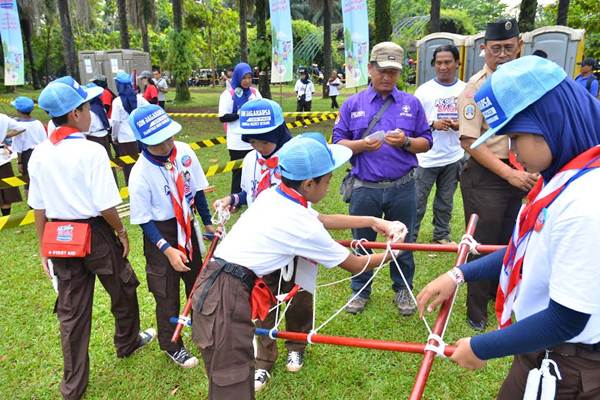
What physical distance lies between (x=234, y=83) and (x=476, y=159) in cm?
464

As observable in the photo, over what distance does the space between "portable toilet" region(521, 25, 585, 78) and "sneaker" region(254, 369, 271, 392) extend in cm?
1081

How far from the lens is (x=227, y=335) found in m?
2.28

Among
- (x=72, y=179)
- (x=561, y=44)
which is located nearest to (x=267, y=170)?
(x=72, y=179)

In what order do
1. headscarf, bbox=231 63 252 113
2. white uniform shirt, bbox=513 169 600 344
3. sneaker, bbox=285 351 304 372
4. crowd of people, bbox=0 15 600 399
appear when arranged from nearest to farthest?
white uniform shirt, bbox=513 169 600 344 → crowd of people, bbox=0 15 600 399 → sneaker, bbox=285 351 304 372 → headscarf, bbox=231 63 252 113

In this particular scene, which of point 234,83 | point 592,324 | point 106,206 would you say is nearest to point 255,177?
point 106,206

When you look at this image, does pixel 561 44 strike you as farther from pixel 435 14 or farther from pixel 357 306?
pixel 357 306

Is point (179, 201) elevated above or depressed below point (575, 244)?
below

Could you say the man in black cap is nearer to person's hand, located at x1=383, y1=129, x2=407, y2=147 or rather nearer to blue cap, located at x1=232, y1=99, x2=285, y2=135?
person's hand, located at x1=383, y1=129, x2=407, y2=147

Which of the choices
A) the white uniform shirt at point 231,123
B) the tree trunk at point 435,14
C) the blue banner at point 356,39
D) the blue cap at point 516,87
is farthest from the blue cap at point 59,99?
the tree trunk at point 435,14

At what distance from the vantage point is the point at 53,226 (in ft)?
9.89

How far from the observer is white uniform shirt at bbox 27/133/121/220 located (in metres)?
2.93

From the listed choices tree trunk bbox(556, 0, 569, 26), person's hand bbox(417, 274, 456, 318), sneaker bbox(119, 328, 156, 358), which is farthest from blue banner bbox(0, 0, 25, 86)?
tree trunk bbox(556, 0, 569, 26)

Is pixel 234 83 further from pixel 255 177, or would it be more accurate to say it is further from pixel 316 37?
pixel 316 37

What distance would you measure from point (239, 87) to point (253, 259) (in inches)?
209
